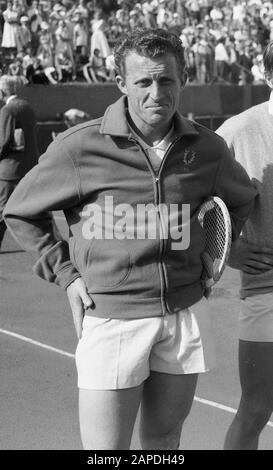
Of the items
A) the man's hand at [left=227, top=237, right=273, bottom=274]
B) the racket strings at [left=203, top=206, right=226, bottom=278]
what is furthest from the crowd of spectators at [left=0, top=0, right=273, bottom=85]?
the racket strings at [left=203, top=206, right=226, bottom=278]

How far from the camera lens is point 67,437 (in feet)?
15.0

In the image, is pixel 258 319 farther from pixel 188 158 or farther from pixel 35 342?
pixel 35 342

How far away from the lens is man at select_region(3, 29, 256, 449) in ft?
9.62

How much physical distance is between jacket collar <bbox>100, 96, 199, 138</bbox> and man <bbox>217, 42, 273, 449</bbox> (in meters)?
0.48

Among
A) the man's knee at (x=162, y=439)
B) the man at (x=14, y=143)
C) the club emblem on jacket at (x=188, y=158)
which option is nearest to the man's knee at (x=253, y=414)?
the man's knee at (x=162, y=439)

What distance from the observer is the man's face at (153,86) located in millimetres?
2916

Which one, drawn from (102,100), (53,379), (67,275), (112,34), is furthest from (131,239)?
(112,34)

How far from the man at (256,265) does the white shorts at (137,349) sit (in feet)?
1.53

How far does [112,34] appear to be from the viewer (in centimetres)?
2547

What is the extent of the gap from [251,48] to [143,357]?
85.5ft

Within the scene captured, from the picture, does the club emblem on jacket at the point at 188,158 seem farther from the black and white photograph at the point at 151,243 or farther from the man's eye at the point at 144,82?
the man's eye at the point at 144,82

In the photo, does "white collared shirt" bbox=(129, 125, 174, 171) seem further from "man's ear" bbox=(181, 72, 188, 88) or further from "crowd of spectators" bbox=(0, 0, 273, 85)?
"crowd of spectators" bbox=(0, 0, 273, 85)

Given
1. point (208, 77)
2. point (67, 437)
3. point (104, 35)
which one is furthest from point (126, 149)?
point (208, 77)

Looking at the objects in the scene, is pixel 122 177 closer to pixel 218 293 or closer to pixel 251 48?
pixel 218 293
